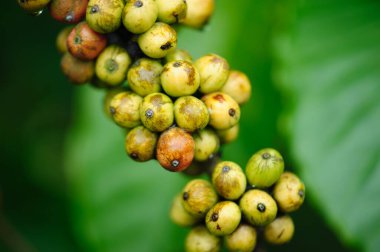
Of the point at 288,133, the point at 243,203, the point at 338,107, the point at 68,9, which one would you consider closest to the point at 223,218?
the point at 243,203

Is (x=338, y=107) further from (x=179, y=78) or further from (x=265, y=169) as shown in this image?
(x=179, y=78)

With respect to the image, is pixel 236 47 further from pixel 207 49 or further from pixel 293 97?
pixel 293 97

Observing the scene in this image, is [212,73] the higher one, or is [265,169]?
[212,73]

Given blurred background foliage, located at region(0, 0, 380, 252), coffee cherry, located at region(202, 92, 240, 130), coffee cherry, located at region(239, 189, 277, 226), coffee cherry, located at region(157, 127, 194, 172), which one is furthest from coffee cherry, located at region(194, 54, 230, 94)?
blurred background foliage, located at region(0, 0, 380, 252)

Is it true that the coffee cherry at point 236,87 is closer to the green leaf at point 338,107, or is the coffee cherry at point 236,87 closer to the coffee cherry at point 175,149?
the coffee cherry at point 175,149

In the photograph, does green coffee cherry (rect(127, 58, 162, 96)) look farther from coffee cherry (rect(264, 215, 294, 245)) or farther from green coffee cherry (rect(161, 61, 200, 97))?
coffee cherry (rect(264, 215, 294, 245))

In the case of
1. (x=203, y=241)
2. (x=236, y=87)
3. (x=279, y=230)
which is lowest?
(x=203, y=241)

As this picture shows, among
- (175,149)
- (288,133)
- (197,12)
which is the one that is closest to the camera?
(175,149)

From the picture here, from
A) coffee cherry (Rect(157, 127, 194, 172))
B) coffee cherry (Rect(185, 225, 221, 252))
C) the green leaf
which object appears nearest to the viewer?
coffee cherry (Rect(157, 127, 194, 172))
